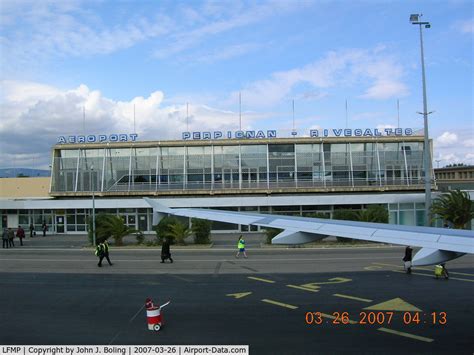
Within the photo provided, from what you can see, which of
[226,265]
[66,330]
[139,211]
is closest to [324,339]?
[66,330]

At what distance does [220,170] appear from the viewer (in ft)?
148

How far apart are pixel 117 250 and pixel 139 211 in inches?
480

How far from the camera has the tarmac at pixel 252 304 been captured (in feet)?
33.6

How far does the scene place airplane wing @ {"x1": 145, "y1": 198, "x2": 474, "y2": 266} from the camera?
6.80 m

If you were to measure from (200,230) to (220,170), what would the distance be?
12988mm

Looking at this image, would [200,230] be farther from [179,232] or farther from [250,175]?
[250,175]

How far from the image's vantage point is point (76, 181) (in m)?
45.2

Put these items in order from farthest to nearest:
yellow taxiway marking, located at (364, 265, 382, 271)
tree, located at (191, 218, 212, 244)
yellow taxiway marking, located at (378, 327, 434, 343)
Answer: tree, located at (191, 218, 212, 244) → yellow taxiway marking, located at (364, 265, 382, 271) → yellow taxiway marking, located at (378, 327, 434, 343)

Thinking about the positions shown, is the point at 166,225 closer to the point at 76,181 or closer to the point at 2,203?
the point at 76,181

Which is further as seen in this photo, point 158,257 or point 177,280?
point 158,257

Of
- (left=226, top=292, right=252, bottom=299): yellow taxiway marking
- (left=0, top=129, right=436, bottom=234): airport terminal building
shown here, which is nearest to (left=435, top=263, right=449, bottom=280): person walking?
(left=226, top=292, right=252, bottom=299): yellow taxiway marking

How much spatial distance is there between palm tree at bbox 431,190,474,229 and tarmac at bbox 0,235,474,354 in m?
9.67
